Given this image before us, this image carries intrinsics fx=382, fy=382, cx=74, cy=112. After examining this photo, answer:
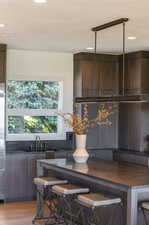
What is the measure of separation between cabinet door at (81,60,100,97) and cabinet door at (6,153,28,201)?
5.85 ft

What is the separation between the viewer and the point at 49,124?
744 centimetres

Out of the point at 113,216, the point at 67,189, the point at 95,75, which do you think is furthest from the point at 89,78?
the point at 113,216

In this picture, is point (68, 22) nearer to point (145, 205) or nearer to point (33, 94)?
point (145, 205)

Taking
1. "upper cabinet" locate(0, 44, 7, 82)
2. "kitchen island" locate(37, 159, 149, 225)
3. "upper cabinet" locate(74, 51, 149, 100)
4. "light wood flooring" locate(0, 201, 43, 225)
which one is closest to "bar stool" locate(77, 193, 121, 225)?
"kitchen island" locate(37, 159, 149, 225)

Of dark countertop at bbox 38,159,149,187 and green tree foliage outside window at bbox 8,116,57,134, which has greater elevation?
green tree foliage outside window at bbox 8,116,57,134

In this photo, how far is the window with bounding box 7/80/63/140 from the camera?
7137 mm

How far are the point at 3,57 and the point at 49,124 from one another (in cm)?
167

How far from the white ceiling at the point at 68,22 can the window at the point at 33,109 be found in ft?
2.92

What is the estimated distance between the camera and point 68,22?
15.8ft

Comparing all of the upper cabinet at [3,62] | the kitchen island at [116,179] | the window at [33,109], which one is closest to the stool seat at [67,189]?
the kitchen island at [116,179]

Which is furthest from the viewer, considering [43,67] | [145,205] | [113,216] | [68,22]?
[43,67]

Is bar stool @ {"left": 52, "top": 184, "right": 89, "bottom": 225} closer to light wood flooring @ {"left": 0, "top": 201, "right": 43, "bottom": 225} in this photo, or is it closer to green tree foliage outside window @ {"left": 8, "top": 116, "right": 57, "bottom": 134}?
light wood flooring @ {"left": 0, "top": 201, "right": 43, "bottom": 225}

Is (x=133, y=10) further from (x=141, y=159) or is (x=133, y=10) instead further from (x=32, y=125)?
(x=32, y=125)

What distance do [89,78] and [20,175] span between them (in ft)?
7.44
